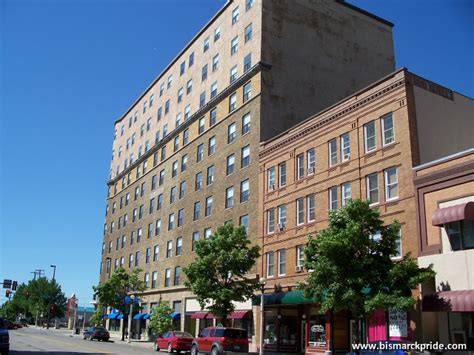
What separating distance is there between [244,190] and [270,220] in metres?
5.37

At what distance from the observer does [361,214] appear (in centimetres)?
2450

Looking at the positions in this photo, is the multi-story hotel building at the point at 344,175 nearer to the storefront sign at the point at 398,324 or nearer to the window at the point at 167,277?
the storefront sign at the point at 398,324

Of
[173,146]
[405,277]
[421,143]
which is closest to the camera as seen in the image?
[405,277]

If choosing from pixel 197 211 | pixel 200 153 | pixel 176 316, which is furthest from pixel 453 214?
pixel 200 153

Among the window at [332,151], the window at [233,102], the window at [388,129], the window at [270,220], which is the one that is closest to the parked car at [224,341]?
the window at [270,220]

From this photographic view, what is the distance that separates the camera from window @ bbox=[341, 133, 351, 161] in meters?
32.4

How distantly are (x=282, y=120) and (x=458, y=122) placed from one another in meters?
15.8

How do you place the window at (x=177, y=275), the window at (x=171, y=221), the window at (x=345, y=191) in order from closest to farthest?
1. the window at (x=345, y=191)
2. the window at (x=177, y=275)
3. the window at (x=171, y=221)

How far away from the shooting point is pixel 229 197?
4581 centimetres

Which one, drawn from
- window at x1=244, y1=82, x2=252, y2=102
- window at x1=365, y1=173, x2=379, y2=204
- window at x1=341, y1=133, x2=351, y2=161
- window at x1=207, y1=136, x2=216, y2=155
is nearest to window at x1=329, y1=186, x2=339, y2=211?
window at x1=341, y1=133, x2=351, y2=161

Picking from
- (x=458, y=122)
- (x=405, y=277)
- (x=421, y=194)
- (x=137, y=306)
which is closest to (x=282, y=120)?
(x=458, y=122)

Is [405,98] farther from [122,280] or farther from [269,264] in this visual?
[122,280]

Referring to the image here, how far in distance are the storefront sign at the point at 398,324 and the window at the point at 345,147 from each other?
1001cm

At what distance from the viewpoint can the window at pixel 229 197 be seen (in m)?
45.3
